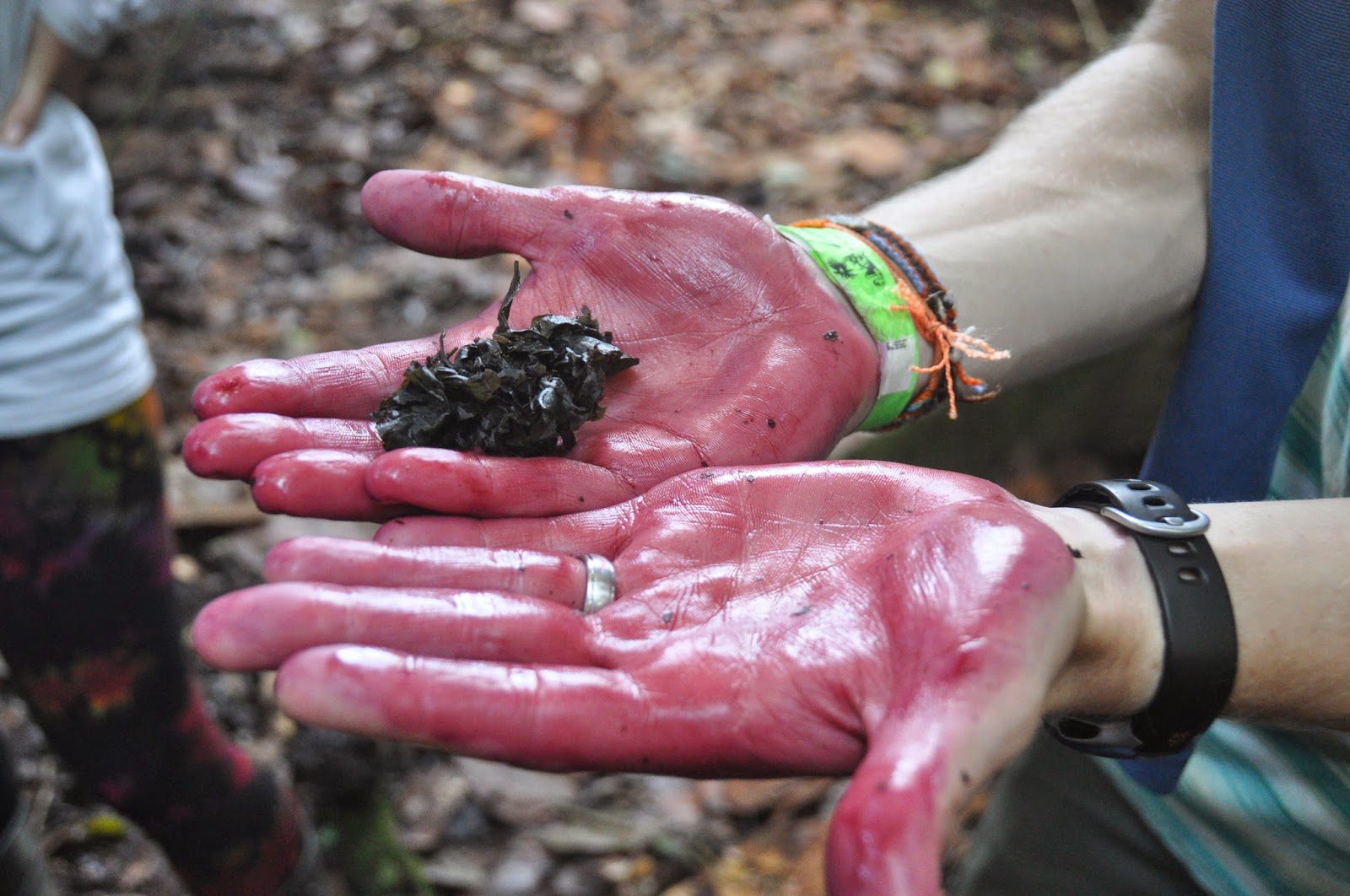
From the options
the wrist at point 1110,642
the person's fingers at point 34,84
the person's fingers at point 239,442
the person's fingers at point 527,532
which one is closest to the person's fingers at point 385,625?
the person's fingers at point 527,532

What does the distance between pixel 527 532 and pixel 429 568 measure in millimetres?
232

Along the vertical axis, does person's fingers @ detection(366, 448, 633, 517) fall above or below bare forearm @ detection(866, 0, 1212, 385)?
below

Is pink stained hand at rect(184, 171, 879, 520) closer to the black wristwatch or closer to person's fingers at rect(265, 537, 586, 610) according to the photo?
person's fingers at rect(265, 537, 586, 610)

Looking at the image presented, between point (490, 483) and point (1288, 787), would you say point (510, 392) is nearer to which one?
point (490, 483)

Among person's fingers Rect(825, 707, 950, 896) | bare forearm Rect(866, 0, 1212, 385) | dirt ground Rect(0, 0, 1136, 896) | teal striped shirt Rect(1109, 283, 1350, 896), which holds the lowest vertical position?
dirt ground Rect(0, 0, 1136, 896)

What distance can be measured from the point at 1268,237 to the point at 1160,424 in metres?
0.46

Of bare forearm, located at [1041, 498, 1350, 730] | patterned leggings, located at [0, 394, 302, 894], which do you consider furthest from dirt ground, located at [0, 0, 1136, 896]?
bare forearm, located at [1041, 498, 1350, 730]

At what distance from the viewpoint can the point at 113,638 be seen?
8.82 feet

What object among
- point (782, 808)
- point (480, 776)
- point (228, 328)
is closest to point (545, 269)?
point (480, 776)

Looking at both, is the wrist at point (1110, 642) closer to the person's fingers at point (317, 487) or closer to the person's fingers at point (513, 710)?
the person's fingers at point (513, 710)

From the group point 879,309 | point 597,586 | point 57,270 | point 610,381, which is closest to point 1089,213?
point 879,309

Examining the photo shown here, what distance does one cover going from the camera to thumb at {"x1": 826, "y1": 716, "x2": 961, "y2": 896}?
1.21 meters

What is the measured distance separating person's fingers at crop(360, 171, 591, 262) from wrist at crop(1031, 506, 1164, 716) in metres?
1.27

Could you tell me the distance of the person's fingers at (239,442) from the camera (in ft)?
6.12
